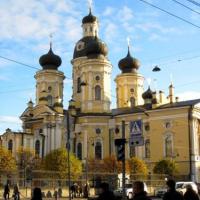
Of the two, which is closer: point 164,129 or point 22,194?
point 22,194

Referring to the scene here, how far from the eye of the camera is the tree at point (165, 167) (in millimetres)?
55812

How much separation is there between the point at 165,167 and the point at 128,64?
1031 inches

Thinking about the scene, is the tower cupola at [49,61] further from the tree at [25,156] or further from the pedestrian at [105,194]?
the pedestrian at [105,194]

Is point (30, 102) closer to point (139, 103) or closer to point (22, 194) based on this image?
point (139, 103)

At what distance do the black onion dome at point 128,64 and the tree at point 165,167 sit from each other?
2467 cm

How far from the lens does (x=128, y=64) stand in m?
78.2

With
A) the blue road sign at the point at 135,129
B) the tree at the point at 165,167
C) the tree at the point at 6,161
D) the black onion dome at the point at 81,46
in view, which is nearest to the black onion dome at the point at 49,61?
the black onion dome at the point at 81,46

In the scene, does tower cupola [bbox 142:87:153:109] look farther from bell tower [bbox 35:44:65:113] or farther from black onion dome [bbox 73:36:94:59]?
bell tower [bbox 35:44:65:113]

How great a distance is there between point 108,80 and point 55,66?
10.1 m

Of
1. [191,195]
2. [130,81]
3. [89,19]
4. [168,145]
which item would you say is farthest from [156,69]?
[89,19]

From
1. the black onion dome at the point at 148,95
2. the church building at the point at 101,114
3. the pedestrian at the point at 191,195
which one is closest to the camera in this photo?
the pedestrian at the point at 191,195

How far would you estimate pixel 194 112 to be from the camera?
200ft

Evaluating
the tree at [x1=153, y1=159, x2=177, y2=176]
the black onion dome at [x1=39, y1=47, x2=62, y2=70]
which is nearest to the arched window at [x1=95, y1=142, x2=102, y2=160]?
the tree at [x1=153, y1=159, x2=177, y2=176]

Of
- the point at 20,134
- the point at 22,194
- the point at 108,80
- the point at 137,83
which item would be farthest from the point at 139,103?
the point at 22,194
